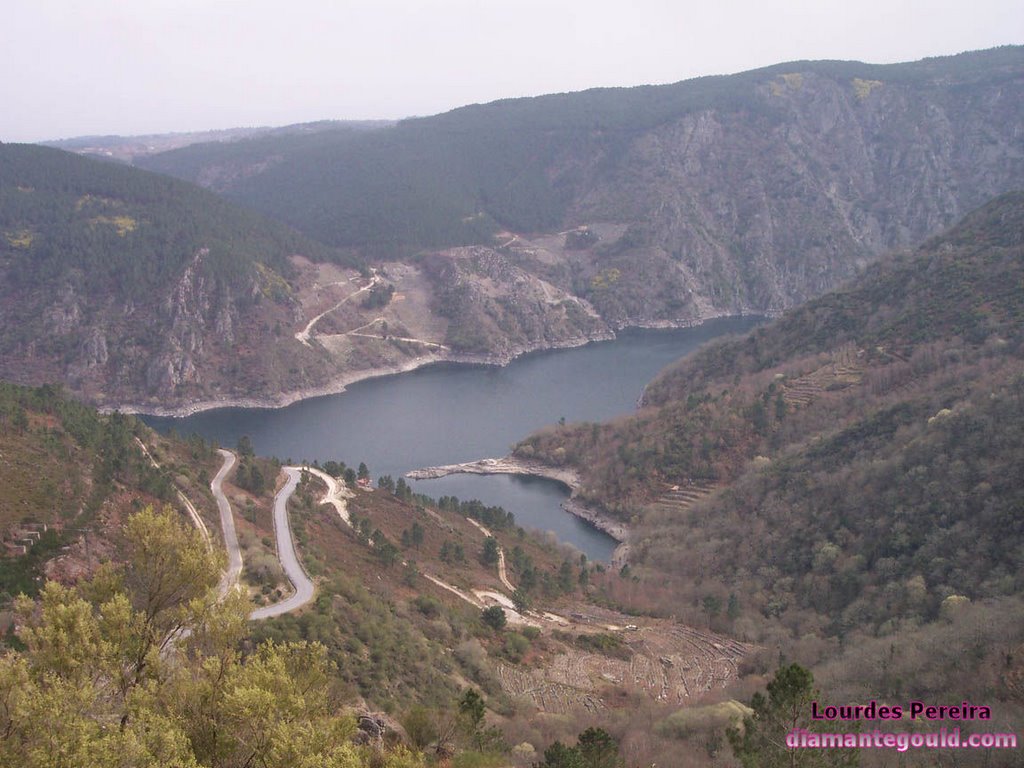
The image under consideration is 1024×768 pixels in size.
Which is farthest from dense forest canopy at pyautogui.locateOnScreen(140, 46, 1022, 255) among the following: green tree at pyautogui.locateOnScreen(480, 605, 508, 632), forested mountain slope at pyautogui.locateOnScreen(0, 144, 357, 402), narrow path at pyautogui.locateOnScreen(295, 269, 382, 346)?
green tree at pyautogui.locateOnScreen(480, 605, 508, 632)

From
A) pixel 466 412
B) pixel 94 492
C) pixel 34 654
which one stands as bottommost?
pixel 466 412

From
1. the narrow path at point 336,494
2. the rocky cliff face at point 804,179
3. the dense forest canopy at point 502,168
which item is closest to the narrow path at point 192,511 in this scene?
the narrow path at point 336,494

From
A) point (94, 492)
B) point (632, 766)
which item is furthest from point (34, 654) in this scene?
point (94, 492)

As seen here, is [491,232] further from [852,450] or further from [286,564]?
[286,564]

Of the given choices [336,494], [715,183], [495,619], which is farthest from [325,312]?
[715,183]

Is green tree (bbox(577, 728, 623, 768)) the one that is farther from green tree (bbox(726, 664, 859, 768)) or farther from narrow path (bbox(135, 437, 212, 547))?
narrow path (bbox(135, 437, 212, 547))

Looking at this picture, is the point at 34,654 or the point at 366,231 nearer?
the point at 34,654

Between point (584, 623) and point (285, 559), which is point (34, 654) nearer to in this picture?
point (285, 559)
